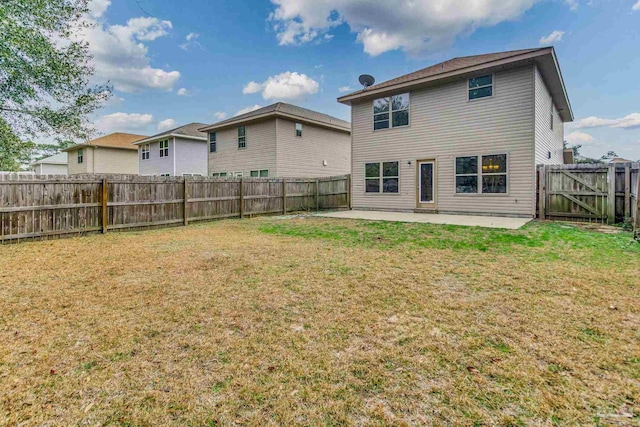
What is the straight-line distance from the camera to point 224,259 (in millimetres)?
5465

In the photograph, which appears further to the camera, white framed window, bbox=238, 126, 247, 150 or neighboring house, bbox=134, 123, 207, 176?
neighboring house, bbox=134, 123, 207, 176

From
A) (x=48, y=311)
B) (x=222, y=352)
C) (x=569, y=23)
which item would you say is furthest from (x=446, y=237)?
(x=569, y=23)

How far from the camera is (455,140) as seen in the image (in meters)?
11.7

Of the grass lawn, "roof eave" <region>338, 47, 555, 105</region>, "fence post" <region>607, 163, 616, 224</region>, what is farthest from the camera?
"roof eave" <region>338, 47, 555, 105</region>

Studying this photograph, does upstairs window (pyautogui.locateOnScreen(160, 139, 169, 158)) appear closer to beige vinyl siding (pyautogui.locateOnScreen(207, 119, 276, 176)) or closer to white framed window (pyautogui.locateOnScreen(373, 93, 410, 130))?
beige vinyl siding (pyautogui.locateOnScreen(207, 119, 276, 176))

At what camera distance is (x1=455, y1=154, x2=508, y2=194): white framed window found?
35.4 ft

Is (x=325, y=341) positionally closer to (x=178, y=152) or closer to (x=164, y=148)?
(x=178, y=152)

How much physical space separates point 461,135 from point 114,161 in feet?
91.2

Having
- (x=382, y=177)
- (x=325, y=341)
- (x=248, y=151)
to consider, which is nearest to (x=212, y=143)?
(x=248, y=151)

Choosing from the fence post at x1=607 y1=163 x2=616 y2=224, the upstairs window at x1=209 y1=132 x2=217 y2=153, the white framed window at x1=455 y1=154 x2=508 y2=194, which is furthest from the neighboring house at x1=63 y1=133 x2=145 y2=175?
the fence post at x1=607 y1=163 x2=616 y2=224

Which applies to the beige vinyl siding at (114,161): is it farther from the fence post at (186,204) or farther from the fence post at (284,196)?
the fence post at (186,204)

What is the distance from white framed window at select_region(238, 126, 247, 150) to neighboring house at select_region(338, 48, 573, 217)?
6559 mm

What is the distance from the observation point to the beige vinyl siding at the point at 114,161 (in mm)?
26781

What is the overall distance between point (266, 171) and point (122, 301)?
14.0 m
